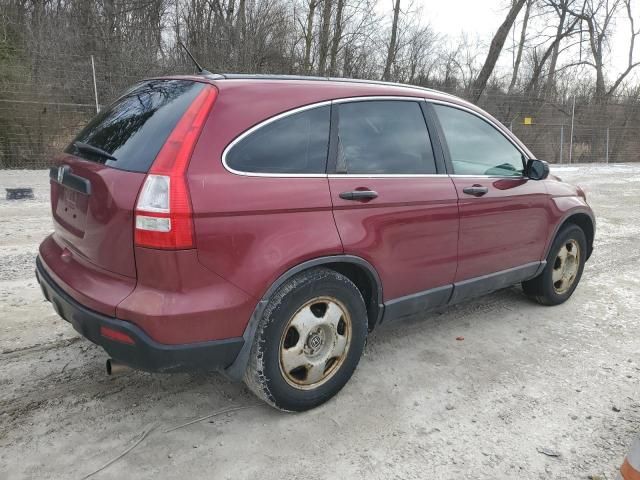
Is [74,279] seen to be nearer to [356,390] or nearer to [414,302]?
[356,390]

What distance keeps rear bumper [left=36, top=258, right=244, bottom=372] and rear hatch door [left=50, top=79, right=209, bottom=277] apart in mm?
245

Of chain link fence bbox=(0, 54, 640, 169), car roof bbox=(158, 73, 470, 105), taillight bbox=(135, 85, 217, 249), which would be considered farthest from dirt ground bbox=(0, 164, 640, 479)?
chain link fence bbox=(0, 54, 640, 169)

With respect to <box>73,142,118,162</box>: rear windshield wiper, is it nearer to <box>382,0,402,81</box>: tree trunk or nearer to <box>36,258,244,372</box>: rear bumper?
<box>36,258,244,372</box>: rear bumper

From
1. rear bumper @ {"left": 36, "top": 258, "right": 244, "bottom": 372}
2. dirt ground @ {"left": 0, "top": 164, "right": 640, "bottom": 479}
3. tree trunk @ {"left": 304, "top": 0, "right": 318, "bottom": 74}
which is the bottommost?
dirt ground @ {"left": 0, "top": 164, "right": 640, "bottom": 479}

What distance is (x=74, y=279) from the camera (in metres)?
2.72

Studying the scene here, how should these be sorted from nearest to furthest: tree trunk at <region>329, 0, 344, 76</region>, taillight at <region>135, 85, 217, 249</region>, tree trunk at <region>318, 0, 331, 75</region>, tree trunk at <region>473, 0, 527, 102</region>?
taillight at <region>135, 85, 217, 249</region> → tree trunk at <region>318, 0, 331, 75</region> → tree trunk at <region>329, 0, 344, 76</region> → tree trunk at <region>473, 0, 527, 102</region>

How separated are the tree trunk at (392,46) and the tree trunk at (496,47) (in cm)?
337

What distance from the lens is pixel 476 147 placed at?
395cm

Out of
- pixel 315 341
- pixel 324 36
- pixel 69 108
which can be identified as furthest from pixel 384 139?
pixel 324 36

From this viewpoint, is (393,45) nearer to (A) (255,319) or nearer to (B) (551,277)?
(B) (551,277)

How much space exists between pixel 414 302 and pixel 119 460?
195cm

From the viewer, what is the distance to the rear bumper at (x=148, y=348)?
2393mm

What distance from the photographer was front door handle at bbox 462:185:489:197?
12.0 feet

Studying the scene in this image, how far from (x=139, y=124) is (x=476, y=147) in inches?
96.1
